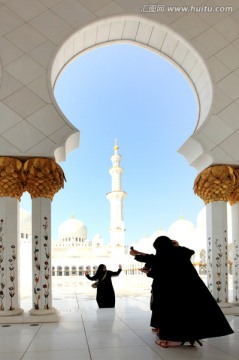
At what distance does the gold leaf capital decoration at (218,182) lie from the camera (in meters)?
5.48

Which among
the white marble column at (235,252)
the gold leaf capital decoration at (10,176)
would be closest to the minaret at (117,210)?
the white marble column at (235,252)

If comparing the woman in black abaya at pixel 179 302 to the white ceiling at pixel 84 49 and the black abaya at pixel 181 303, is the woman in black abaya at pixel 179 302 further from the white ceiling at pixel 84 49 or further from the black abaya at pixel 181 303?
the white ceiling at pixel 84 49

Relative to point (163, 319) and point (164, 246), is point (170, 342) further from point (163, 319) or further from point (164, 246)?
point (164, 246)

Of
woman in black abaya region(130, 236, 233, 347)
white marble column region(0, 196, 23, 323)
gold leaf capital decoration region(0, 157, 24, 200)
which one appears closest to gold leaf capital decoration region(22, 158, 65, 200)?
gold leaf capital decoration region(0, 157, 24, 200)

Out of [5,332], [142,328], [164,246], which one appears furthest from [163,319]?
[5,332]

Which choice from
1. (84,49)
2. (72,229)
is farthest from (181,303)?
(72,229)

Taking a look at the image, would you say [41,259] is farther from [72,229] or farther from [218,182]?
[72,229]

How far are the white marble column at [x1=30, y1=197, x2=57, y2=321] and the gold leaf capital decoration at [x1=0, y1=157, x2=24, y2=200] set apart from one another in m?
0.30

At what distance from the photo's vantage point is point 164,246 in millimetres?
3545

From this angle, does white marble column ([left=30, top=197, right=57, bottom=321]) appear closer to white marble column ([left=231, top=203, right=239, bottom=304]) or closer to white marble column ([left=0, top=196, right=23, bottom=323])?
white marble column ([left=0, top=196, right=23, bottom=323])

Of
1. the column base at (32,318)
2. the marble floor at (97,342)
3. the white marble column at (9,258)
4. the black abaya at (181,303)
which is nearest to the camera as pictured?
the marble floor at (97,342)

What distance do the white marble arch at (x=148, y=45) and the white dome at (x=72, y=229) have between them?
1133 inches

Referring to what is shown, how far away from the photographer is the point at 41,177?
16.6 ft

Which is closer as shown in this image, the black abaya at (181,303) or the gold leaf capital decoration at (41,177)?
the black abaya at (181,303)
